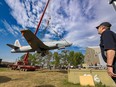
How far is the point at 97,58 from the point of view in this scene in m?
63.5

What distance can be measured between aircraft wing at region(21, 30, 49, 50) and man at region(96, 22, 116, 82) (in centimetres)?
2329

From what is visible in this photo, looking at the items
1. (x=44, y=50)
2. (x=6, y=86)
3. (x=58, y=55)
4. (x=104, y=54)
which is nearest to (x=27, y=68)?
(x=44, y=50)

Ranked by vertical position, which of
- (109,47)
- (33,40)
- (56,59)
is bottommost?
(109,47)

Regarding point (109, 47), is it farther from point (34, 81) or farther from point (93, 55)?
point (93, 55)

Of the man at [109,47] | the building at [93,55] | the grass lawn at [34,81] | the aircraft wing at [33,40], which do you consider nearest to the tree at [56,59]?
the building at [93,55]

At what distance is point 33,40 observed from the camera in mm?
28344

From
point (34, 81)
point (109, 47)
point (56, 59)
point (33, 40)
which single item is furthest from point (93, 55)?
point (109, 47)

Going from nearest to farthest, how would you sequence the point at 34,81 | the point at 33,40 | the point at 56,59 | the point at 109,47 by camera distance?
the point at 109,47
the point at 34,81
the point at 33,40
the point at 56,59

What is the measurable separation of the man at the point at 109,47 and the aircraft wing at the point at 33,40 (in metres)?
23.3

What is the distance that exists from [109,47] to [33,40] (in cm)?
2547

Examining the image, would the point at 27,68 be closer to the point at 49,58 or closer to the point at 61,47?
the point at 61,47

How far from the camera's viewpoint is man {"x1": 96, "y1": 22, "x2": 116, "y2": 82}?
11.3 ft

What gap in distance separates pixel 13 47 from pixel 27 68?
756cm

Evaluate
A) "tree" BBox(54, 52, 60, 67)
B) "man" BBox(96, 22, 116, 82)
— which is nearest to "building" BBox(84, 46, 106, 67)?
"tree" BBox(54, 52, 60, 67)
